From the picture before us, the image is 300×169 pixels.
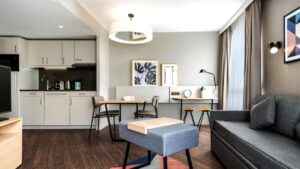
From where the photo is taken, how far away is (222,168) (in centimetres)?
230

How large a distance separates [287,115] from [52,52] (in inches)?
193

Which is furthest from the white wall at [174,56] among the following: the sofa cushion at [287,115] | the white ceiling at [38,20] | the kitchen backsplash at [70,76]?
the sofa cushion at [287,115]

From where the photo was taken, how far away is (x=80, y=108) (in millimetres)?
4289

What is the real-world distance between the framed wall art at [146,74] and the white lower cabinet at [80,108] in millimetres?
1160

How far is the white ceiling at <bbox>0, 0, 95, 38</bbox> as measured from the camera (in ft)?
8.87

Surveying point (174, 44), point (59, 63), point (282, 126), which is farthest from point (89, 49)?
point (282, 126)

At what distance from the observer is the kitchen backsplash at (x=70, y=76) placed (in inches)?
190

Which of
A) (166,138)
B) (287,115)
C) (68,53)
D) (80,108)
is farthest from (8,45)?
(287,115)

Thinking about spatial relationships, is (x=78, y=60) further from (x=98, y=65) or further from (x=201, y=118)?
(x=201, y=118)

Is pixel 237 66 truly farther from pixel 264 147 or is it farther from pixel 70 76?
pixel 70 76

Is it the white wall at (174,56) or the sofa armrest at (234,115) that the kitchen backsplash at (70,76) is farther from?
the sofa armrest at (234,115)

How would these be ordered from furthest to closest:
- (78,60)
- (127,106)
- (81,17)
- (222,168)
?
(127,106) → (78,60) → (81,17) → (222,168)

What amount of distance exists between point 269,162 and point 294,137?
0.78 m

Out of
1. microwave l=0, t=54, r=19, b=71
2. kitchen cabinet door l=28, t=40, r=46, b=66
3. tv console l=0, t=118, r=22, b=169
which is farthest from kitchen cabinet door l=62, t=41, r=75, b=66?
tv console l=0, t=118, r=22, b=169
